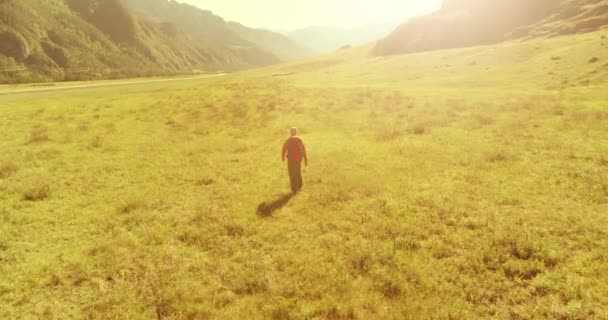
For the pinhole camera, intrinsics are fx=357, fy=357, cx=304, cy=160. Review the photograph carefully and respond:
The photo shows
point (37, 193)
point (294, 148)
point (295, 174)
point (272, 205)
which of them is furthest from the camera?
point (37, 193)

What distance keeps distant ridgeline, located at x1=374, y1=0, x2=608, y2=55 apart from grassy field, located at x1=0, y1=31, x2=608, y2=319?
80561 millimetres

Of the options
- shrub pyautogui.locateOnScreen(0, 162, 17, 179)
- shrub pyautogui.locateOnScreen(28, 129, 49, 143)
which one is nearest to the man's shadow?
shrub pyautogui.locateOnScreen(0, 162, 17, 179)

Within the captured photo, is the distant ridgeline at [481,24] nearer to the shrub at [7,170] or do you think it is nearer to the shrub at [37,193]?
the shrub at [37,193]

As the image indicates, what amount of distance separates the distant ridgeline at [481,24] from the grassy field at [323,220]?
8056 cm

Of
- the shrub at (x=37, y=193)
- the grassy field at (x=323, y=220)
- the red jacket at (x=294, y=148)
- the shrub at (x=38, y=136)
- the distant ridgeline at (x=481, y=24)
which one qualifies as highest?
the distant ridgeline at (x=481, y=24)

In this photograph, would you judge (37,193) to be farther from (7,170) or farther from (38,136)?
(38,136)

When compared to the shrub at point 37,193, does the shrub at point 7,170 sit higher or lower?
higher

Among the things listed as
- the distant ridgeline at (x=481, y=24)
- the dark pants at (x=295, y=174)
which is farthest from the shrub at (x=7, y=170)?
the distant ridgeline at (x=481, y=24)

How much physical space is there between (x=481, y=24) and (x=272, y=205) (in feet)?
375

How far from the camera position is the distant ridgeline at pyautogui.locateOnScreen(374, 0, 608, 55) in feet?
292

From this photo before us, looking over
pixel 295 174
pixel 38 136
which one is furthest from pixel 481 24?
pixel 38 136

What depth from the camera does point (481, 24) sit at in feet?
346

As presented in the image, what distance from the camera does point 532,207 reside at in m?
11.8

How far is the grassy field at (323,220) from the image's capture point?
816 cm
